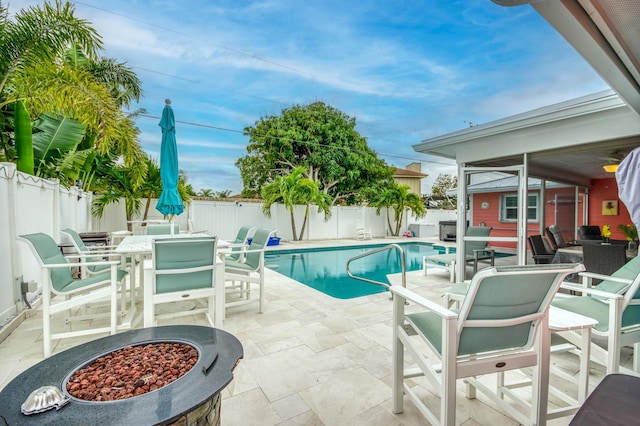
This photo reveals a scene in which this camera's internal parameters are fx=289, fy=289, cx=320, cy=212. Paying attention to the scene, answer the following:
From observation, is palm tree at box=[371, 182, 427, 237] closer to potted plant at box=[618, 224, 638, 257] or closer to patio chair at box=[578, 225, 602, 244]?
patio chair at box=[578, 225, 602, 244]

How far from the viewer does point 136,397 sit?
3.85 feet

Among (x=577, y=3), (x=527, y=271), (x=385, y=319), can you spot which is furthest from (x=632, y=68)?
(x=385, y=319)

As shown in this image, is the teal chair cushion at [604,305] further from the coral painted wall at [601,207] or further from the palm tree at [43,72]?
the coral painted wall at [601,207]

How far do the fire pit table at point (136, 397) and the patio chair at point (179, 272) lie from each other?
4.59 ft

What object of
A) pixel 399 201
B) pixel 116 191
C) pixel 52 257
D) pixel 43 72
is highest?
pixel 43 72

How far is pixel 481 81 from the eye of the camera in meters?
14.0

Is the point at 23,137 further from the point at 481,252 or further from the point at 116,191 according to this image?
the point at 481,252

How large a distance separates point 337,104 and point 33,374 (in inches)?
756

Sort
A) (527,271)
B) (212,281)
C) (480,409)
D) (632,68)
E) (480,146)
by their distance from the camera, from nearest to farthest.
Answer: (527,271) → (480,409) → (632,68) → (212,281) → (480,146)

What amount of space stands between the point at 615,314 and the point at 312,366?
7.94 feet

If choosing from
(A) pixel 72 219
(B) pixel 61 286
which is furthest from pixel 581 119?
(A) pixel 72 219

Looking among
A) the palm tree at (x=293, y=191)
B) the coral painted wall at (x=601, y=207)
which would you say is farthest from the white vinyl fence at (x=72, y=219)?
the coral painted wall at (x=601, y=207)

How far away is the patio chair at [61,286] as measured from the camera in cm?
284

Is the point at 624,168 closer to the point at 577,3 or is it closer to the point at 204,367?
the point at 577,3
